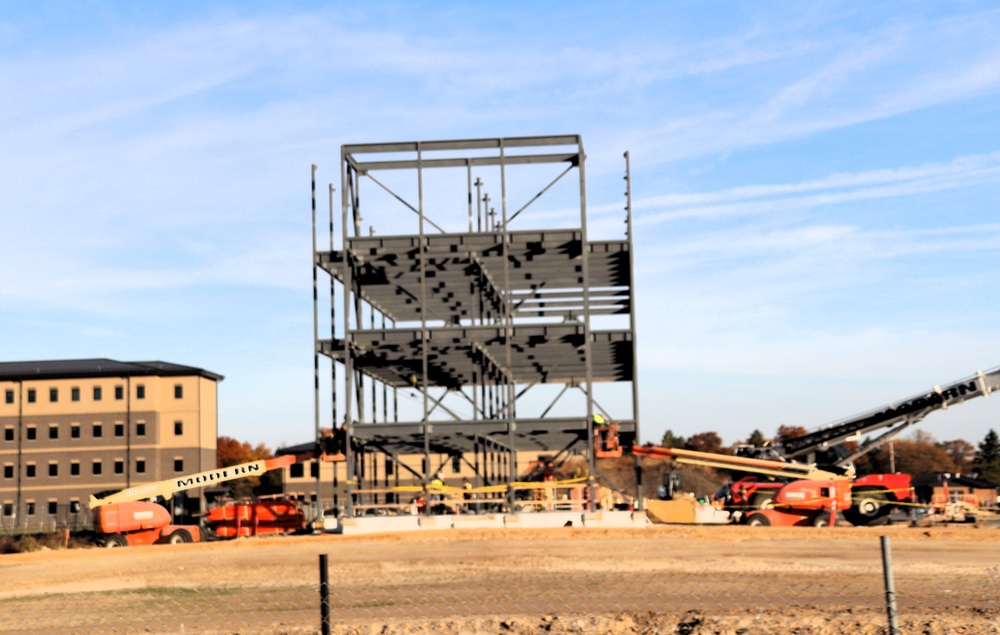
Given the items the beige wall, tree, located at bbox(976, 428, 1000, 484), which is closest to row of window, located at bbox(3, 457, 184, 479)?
the beige wall

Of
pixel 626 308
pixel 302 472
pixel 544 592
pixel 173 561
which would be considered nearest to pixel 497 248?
pixel 626 308

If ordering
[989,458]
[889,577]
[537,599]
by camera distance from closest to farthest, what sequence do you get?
[889,577] < [537,599] < [989,458]

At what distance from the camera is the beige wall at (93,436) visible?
81812 mm

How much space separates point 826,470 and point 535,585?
964 inches

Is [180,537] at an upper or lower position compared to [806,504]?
lower

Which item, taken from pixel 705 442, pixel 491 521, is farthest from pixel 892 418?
pixel 705 442

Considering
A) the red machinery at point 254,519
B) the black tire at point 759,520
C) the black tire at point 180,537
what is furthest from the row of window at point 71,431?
the black tire at point 759,520

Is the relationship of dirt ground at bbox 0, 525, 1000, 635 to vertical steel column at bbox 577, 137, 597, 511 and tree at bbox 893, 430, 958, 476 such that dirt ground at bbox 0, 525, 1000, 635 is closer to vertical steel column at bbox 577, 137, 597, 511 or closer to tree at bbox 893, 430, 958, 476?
vertical steel column at bbox 577, 137, 597, 511

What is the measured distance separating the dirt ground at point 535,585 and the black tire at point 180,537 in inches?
201

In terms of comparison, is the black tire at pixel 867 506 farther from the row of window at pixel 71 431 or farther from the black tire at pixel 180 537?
the row of window at pixel 71 431

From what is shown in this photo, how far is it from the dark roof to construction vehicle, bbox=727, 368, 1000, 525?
167 ft

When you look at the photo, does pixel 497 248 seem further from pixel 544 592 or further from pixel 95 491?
pixel 95 491

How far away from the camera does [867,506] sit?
39.3m

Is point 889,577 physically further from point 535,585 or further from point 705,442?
point 705,442
